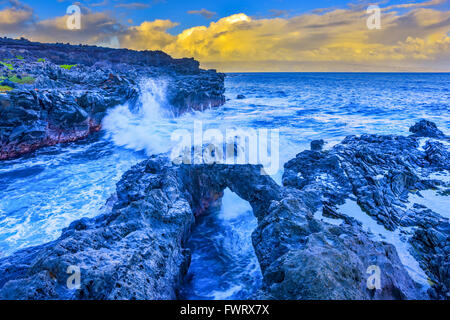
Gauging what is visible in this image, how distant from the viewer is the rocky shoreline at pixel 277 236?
13.5 feet

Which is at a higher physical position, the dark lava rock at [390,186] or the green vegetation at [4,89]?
the green vegetation at [4,89]

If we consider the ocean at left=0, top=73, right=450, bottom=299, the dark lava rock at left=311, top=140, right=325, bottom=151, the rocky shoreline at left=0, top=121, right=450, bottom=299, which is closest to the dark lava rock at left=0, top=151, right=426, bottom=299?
the rocky shoreline at left=0, top=121, right=450, bottom=299

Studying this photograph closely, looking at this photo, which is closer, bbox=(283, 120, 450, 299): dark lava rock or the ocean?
bbox=(283, 120, 450, 299): dark lava rock

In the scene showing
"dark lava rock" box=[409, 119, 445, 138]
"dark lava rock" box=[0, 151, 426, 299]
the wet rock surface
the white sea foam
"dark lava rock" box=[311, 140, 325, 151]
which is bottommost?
the white sea foam

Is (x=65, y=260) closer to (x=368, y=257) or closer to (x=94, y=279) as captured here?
(x=94, y=279)

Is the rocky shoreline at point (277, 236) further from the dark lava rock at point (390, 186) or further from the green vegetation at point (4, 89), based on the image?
the green vegetation at point (4, 89)

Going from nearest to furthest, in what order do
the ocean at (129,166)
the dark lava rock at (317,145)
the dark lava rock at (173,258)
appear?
1. the dark lava rock at (173,258)
2. the ocean at (129,166)
3. the dark lava rock at (317,145)

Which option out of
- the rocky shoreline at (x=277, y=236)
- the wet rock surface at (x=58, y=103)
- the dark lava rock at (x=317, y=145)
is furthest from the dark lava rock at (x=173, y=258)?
the wet rock surface at (x=58, y=103)

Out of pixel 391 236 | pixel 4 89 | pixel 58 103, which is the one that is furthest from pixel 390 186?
pixel 4 89

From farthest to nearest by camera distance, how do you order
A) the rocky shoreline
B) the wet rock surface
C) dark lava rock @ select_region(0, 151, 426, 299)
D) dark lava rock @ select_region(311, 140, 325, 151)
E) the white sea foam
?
the wet rock surface
dark lava rock @ select_region(311, 140, 325, 151)
the white sea foam
the rocky shoreline
dark lava rock @ select_region(0, 151, 426, 299)

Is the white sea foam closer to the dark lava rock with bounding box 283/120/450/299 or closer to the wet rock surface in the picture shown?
the dark lava rock with bounding box 283/120/450/299

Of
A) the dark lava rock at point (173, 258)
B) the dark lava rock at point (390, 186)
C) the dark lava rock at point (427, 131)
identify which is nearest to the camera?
the dark lava rock at point (173, 258)

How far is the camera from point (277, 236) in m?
5.64

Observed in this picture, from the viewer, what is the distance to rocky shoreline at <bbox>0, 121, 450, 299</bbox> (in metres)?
→ 4.12
